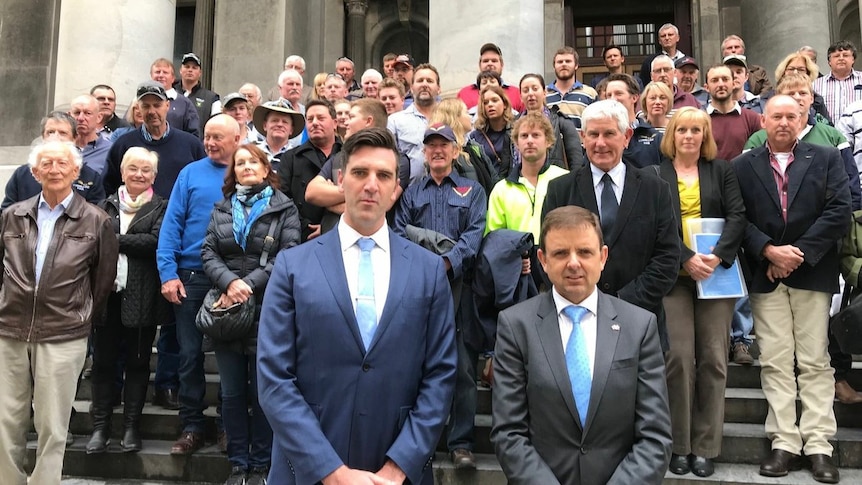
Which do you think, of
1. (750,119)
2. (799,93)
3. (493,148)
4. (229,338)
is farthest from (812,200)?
(229,338)

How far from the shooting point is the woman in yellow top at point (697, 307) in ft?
13.3

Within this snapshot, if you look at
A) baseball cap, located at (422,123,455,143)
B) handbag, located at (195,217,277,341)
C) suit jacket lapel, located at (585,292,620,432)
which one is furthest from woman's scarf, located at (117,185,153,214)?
suit jacket lapel, located at (585,292,620,432)

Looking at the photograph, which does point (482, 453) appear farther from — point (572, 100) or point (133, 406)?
point (572, 100)

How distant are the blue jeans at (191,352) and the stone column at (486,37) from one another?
3841 millimetres

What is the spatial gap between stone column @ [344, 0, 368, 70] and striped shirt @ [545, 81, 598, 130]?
10.7m

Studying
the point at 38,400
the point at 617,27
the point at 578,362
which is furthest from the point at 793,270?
the point at 617,27

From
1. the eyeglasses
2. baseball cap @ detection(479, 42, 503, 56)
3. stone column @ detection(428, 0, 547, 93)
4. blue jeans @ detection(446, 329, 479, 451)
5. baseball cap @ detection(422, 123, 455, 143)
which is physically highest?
stone column @ detection(428, 0, 547, 93)

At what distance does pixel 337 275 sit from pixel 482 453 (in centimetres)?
242

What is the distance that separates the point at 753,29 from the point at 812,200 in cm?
906

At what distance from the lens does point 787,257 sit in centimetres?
413

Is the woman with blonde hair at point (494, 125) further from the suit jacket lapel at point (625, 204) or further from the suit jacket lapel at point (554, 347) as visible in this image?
the suit jacket lapel at point (554, 347)

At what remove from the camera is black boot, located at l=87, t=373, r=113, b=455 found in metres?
4.59

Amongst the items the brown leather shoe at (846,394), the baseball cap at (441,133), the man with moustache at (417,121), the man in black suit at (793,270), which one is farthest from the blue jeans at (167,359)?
the brown leather shoe at (846,394)

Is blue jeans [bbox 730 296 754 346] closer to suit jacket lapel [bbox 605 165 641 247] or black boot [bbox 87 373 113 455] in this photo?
suit jacket lapel [bbox 605 165 641 247]
